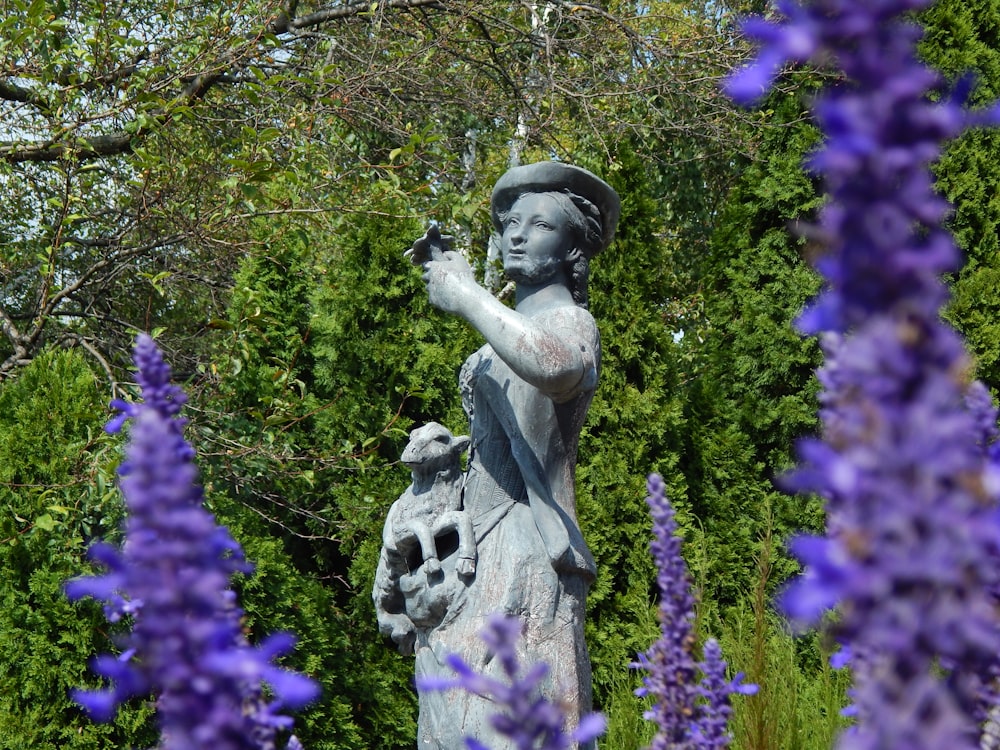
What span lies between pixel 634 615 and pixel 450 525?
3.78 metres

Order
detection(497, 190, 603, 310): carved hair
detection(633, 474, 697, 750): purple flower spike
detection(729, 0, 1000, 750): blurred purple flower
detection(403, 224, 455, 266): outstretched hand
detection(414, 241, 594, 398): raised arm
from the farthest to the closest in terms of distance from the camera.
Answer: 1. detection(497, 190, 603, 310): carved hair
2. detection(403, 224, 455, 266): outstretched hand
3. detection(414, 241, 594, 398): raised arm
4. detection(633, 474, 697, 750): purple flower spike
5. detection(729, 0, 1000, 750): blurred purple flower

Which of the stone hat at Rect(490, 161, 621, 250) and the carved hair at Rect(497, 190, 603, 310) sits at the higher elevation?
the stone hat at Rect(490, 161, 621, 250)

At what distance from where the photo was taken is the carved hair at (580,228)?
3.24 m

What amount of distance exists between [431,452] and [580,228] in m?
0.81

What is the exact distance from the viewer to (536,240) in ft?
10.4

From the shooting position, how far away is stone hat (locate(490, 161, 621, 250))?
321cm

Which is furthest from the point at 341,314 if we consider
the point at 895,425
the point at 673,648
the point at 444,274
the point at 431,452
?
the point at 895,425

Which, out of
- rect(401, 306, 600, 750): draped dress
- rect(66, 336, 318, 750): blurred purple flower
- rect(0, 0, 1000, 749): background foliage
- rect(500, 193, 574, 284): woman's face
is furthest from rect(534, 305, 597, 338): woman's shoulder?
rect(0, 0, 1000, 749): background foliage

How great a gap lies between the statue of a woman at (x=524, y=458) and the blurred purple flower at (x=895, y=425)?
218 cm

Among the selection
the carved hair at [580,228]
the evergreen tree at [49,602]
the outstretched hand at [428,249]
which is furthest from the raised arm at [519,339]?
the evergreen tree at [49,602]

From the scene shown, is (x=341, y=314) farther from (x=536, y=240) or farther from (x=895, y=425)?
(x=895, y=425)

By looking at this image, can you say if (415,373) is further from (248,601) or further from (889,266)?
(889,266)

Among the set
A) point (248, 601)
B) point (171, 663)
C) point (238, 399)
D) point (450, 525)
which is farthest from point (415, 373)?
point (171, 663)

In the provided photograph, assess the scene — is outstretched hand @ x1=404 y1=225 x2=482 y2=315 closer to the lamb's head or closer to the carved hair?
the carved hair
